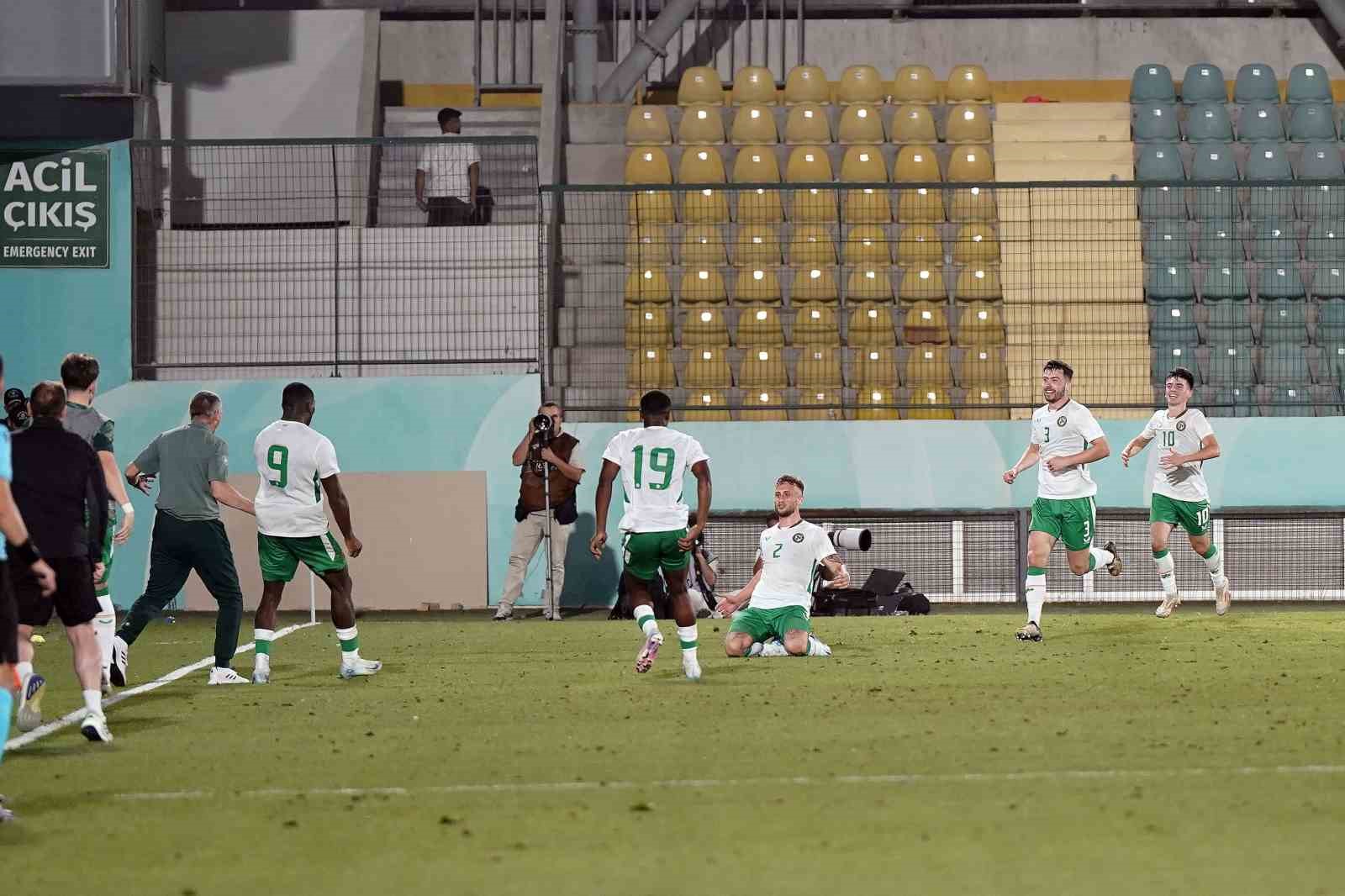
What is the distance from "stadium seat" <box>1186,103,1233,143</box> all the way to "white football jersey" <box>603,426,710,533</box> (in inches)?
632

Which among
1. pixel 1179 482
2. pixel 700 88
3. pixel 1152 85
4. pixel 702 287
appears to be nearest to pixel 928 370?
pixel 702 287

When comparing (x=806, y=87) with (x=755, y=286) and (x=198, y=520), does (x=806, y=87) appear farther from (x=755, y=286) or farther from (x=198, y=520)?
(x=198, y=520)

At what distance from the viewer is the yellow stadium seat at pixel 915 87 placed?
2533 cm

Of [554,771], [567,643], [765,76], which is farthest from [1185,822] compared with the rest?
[765,76]

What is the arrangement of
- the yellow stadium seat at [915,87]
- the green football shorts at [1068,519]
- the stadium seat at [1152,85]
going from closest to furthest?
the green football shorts at [1068,519]
the yellow stadium seat at [915,87]
the stadium seat at [1152,85]

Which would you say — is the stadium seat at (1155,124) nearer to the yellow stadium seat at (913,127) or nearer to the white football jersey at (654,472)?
the yellow stadium seat at (913,127)

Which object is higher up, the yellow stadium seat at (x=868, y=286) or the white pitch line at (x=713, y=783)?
the yellow stadium seat at (x=868, y=286)

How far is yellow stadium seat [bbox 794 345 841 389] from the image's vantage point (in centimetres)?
2053

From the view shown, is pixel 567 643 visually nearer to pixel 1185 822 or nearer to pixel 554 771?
pixel 554 771

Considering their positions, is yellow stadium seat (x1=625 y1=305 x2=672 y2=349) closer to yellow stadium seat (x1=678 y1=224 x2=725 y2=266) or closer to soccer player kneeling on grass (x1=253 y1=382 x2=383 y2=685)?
yellow stadium seat (x1=678 y1=224 x2=725 y2=266)

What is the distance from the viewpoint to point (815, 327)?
21.0 meters

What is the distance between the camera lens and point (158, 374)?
67.9ft

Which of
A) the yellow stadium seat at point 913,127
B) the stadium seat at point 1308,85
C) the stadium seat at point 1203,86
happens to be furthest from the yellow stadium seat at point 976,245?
the stadium seat at point 1308,85

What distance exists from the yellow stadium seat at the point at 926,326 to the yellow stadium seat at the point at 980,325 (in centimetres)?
18
